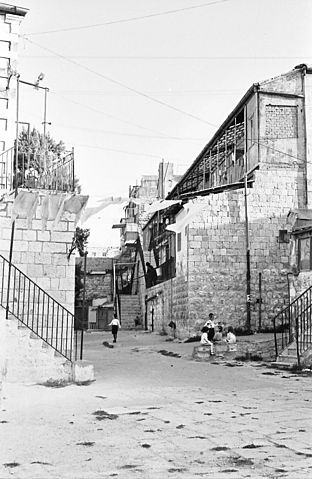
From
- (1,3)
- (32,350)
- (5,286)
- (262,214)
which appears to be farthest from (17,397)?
(262,214)

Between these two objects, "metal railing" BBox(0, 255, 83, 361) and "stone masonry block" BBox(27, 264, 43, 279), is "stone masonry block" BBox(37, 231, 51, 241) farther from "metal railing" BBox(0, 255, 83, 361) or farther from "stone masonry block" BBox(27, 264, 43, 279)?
"metal railing" BBox(0, 255, 83, 361)

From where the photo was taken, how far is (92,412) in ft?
26.2

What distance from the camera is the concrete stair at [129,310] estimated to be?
34.1 metres

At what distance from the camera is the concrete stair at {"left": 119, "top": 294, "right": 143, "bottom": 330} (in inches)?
1342

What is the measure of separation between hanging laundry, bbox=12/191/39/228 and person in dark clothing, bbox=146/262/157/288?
1791 cm

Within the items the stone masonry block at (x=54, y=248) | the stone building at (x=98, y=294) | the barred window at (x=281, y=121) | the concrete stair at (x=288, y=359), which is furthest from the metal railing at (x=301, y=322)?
the stone building at (x=98, y=294)

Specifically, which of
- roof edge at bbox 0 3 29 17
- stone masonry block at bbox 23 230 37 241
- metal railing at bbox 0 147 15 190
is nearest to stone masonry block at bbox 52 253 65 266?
stone masonry block at bbox 23 230 37 241

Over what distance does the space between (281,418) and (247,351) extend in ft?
28.7

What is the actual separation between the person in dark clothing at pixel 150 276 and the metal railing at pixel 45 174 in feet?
55.4

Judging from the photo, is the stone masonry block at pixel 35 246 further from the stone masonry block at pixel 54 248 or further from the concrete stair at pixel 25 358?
the concrete stair at pixel 25 358

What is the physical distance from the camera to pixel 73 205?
41.0 feet

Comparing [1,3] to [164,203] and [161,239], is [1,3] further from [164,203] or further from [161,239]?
[161,239]

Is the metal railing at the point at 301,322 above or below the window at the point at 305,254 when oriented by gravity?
below

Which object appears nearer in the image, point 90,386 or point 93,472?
point 93,472
